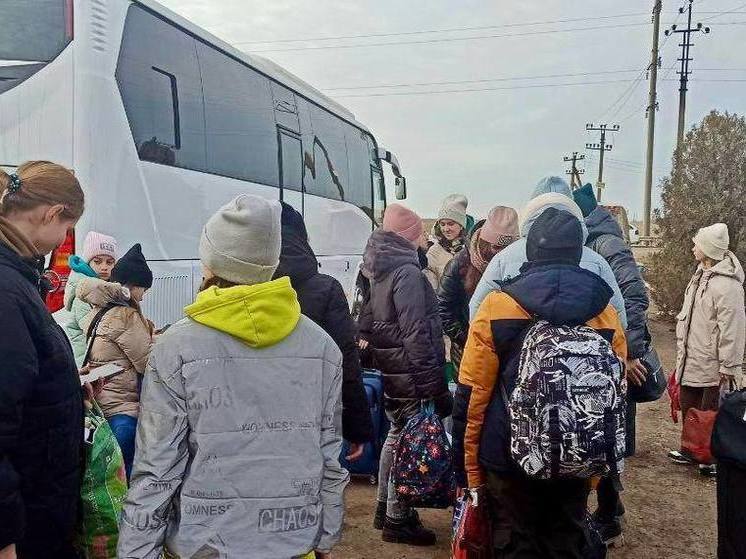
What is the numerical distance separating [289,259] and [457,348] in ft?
6.89

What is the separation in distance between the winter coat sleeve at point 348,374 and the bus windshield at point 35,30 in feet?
10.1

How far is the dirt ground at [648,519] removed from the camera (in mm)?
4168

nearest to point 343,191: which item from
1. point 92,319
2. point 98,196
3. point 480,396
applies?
point 98,196

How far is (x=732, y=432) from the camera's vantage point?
3127 mm

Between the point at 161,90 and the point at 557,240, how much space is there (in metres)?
4.28

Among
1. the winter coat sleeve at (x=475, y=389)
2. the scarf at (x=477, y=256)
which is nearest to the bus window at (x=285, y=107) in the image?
the scarf at (x=477, y=256)

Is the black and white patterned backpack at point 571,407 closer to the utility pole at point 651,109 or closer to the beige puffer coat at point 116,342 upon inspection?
the beige puffer coat at point 116,342

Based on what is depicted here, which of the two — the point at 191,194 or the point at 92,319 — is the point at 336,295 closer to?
the point at 92,319

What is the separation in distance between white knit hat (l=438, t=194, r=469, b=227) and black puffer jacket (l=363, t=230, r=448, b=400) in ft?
6.57

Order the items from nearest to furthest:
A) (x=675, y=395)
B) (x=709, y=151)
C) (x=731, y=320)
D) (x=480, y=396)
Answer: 1. (x=480, y=396)
2. (x=731, y=320)
3. (x=675, y=395)
4. (x=709, y=151)

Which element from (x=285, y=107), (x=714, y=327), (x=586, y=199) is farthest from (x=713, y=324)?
(x=285, y=107)

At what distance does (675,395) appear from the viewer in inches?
241

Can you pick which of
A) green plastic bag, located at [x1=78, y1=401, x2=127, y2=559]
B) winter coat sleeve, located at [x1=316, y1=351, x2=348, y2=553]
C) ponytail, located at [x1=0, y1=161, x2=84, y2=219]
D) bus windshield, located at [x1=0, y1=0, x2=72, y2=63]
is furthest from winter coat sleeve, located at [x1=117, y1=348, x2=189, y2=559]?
bus windshield, located at [x1=0, y1=0, x2=72, y2=63]

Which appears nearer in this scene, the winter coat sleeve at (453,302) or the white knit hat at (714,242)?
the winter coat sleeve at (453,302)
